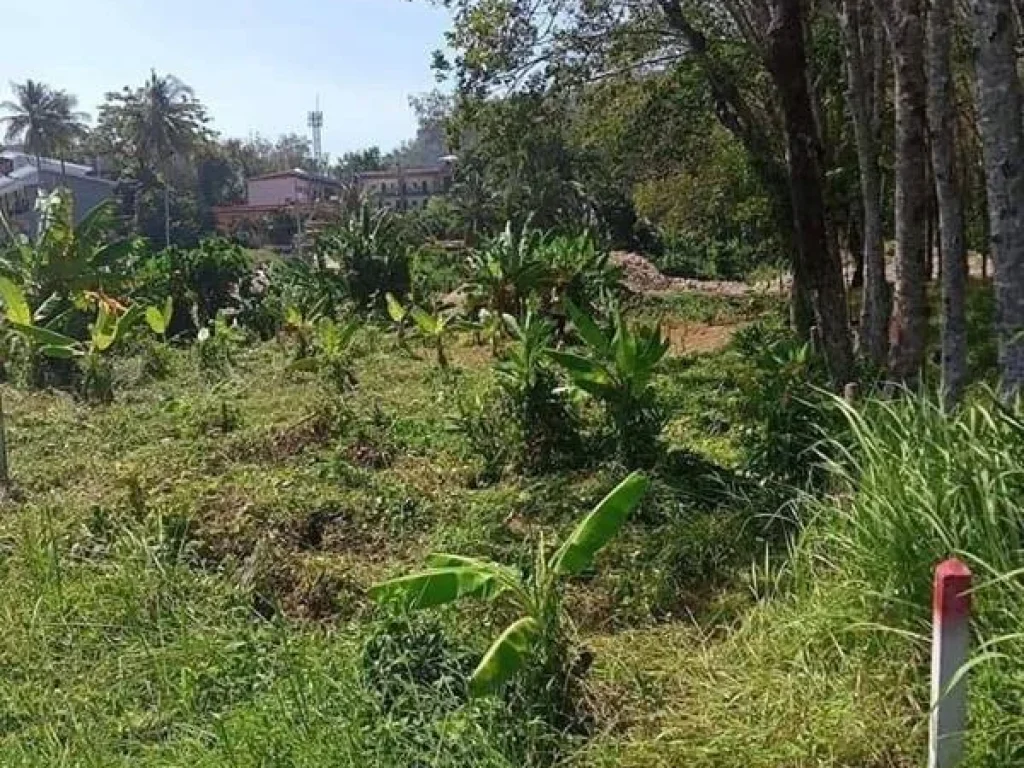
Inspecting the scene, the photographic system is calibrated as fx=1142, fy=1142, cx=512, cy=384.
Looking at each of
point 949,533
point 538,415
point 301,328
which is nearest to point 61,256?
point 301,328

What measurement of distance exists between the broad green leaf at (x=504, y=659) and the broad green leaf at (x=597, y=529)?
32 centimetres

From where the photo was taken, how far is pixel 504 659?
3117 millimetres

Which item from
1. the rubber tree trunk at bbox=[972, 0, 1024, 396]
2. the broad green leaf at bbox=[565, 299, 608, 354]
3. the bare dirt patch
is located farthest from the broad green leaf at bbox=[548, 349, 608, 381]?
the bare dirt patch

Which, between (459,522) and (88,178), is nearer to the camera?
(459,522)

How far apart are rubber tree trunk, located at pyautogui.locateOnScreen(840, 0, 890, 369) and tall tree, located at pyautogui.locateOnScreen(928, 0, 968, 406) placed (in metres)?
2.28

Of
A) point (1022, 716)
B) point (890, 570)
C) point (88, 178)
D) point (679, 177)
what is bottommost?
point (1022, 716)

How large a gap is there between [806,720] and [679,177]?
677 inches

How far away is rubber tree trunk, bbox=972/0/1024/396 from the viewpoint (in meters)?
4.16

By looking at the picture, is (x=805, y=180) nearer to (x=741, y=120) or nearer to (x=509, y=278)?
(x=741, y=120)

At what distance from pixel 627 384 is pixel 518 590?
2646 millimetres

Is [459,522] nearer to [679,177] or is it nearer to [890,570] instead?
[890,570]

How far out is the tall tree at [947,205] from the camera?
16.2 feet

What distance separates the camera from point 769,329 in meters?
12.9

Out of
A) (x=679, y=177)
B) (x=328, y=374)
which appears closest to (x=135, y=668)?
(x=328, y=374)
